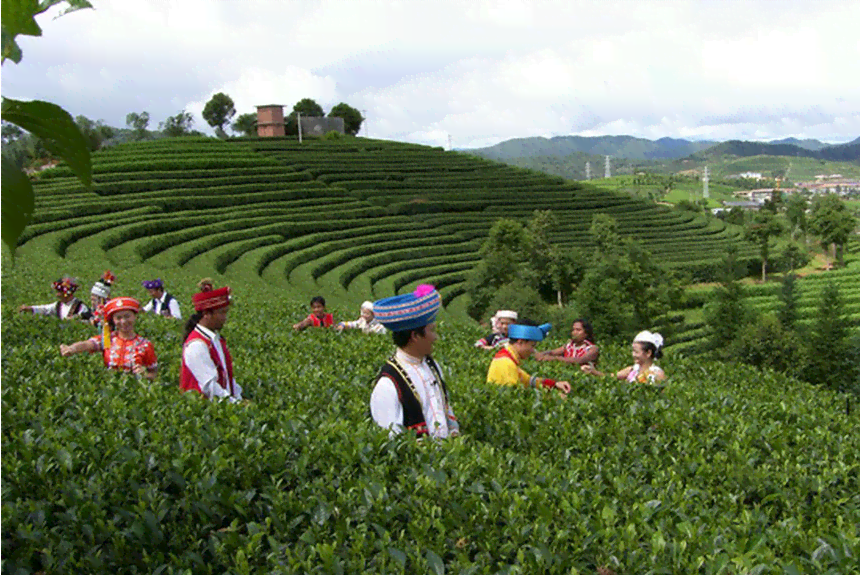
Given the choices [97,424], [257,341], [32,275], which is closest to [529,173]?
[32,275]

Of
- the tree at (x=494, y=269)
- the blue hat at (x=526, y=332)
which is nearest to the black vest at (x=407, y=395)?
the blue hat at (x=526, y=332)

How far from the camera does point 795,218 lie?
8175cm

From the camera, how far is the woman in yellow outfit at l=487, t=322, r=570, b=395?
18.4ft

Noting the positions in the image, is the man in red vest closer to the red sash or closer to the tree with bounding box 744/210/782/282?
the red sash

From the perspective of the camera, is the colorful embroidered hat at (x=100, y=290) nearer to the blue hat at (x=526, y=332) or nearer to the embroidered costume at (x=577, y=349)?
the embroidered costume at (x=577, y=349)

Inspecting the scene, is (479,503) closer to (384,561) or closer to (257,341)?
(384,561)

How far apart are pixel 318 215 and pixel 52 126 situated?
4108 centimetres

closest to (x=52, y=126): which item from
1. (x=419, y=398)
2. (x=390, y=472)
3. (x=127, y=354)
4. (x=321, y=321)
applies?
(x=390, y=472)

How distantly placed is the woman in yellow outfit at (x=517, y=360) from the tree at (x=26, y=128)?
4.39m

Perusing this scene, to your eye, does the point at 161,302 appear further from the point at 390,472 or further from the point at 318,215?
the point at 318,215

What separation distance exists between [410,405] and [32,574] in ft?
6.12

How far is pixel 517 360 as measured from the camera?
229 inches

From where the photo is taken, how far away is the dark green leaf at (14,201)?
1303 mm

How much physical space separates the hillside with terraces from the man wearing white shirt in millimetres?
11564
